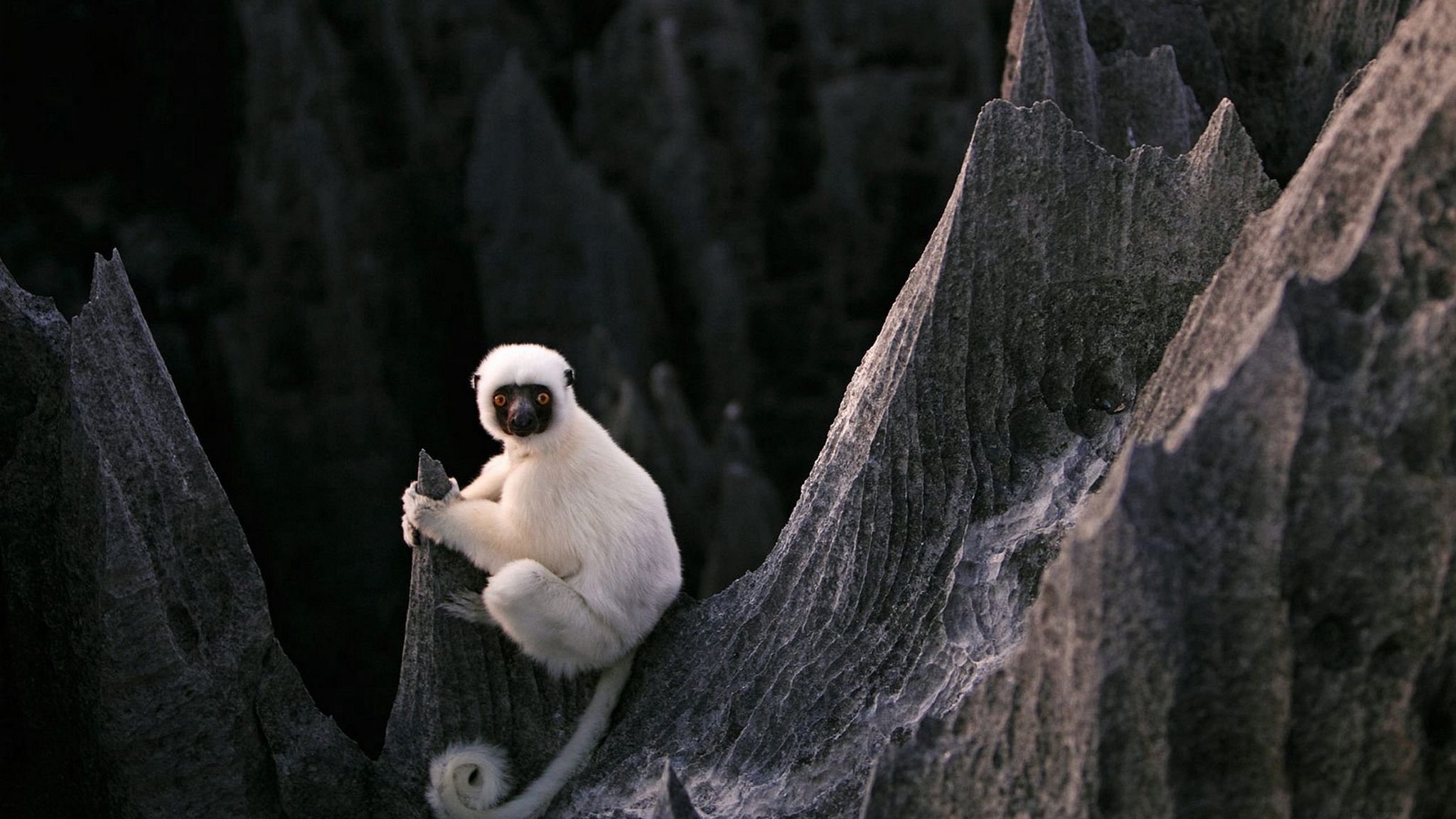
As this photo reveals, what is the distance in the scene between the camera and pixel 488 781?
277cm

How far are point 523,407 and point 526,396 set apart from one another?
60 mm

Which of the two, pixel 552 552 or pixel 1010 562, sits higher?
pixel 552 552

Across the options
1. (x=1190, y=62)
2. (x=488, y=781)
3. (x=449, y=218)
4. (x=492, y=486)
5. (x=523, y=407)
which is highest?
(x=449, y=218)

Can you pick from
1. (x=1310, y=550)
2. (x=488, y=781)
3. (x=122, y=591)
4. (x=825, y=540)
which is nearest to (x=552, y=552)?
(x=488, y=781)

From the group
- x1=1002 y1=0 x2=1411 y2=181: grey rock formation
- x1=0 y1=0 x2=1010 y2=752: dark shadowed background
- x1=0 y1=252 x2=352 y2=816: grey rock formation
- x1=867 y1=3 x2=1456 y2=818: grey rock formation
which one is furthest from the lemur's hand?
x1=0 y1=0 x2=1010 y2=752: dark shadowed background

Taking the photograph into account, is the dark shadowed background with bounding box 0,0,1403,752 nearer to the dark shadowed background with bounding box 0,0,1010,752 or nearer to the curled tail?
the dark shadowed background with bounding box 0,0,1010,752

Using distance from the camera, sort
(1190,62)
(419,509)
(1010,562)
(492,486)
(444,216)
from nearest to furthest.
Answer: (1010,562) < (419,509) < (492,486) < (1190,62) < (444,216)

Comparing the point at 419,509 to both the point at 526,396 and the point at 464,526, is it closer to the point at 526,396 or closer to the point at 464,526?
the point at 464,526

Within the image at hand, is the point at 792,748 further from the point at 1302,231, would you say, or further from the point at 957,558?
the point at 1302,231

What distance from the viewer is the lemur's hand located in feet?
9.29

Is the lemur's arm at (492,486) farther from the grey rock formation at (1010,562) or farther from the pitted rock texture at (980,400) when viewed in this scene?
the pitted rock texture at (980,400)

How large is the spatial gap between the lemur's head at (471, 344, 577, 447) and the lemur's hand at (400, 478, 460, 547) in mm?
224

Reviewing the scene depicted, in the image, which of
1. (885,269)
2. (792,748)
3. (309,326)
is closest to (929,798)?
(792,748)

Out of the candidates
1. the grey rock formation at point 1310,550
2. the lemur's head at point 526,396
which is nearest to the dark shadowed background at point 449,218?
the lemur's head at point 526,396
